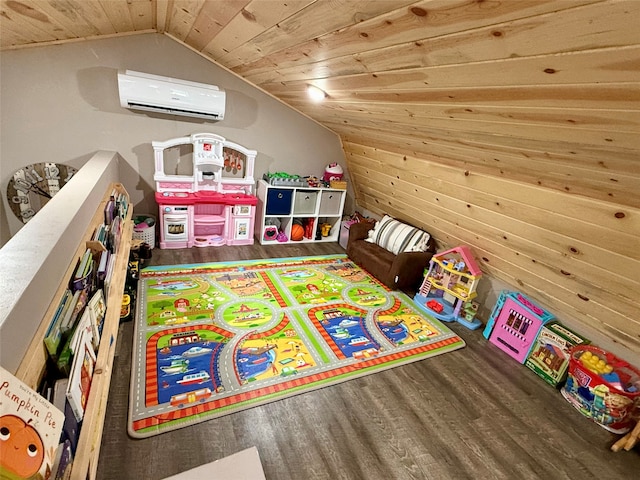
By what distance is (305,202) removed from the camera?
3969 millimetres

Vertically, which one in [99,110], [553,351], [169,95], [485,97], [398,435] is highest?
[485,97]

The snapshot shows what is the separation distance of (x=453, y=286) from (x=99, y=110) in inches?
147

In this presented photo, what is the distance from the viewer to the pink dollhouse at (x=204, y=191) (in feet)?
11.1

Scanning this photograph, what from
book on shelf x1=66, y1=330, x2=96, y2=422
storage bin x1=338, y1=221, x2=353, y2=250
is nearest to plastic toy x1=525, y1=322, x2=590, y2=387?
storage bin x1=338, y1=221, x2=353, y2=250

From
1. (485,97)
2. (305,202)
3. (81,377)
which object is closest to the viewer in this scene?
(81,377)

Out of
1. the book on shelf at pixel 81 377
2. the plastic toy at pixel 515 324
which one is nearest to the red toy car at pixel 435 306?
the plastic toy at pixel 515 324

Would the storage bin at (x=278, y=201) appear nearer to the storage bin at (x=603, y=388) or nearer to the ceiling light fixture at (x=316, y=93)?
the ceiling light fixture at (x=316, y=93)

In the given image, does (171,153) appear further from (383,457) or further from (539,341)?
(539,341)

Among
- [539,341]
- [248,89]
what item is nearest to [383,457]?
[539,341]

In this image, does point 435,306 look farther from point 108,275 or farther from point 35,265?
point 35,265

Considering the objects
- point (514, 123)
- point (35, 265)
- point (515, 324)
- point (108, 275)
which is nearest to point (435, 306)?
point (515, 324)

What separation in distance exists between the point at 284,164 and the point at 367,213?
4.42 ft

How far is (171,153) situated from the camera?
3451 mm

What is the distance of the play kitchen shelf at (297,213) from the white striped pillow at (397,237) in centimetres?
69
